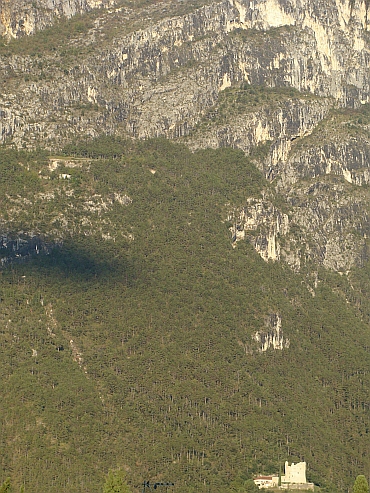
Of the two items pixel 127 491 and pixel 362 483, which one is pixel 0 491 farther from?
pixel 362 483

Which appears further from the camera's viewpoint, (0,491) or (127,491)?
(127,491)

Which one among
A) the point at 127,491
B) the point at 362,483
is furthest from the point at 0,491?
the point at 362,483
